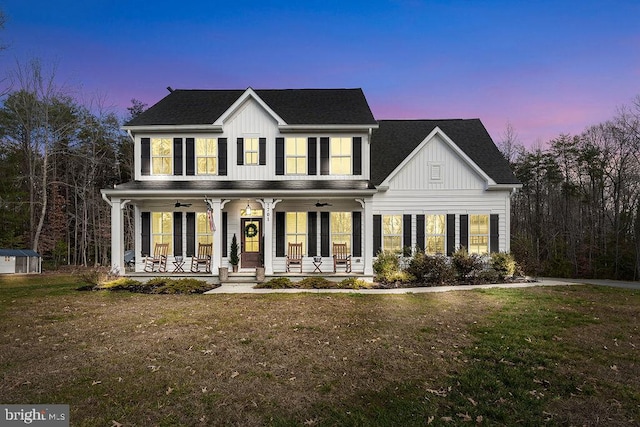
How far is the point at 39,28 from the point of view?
25469 millimetres

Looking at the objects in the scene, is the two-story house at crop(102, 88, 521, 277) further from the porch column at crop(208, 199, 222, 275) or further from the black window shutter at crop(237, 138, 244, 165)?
the porch column at crop(208, 199, 222, 275)

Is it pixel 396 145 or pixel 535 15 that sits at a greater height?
pixel 535 15

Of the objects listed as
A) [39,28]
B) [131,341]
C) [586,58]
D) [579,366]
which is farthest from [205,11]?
[579,366]

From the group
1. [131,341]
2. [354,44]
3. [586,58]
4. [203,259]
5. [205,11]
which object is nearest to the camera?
[131,341]

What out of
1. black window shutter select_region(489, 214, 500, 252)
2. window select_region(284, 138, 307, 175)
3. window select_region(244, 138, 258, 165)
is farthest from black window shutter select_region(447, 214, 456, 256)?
window select_region(244, 138, 258, 165)

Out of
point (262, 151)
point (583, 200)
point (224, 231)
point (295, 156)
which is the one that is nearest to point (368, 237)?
point (295, 156)

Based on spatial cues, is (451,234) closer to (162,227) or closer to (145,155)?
(162,227)

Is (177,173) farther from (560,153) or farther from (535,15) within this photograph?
(560,153)

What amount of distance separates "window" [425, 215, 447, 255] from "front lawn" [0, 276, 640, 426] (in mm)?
5852

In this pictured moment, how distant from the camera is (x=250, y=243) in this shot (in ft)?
51.8

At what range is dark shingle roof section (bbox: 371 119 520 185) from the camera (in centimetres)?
1663

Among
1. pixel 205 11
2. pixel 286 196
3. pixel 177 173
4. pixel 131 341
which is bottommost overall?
pixel 131 341

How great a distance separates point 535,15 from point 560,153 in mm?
13360

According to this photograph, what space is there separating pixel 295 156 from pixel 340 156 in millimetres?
2109
